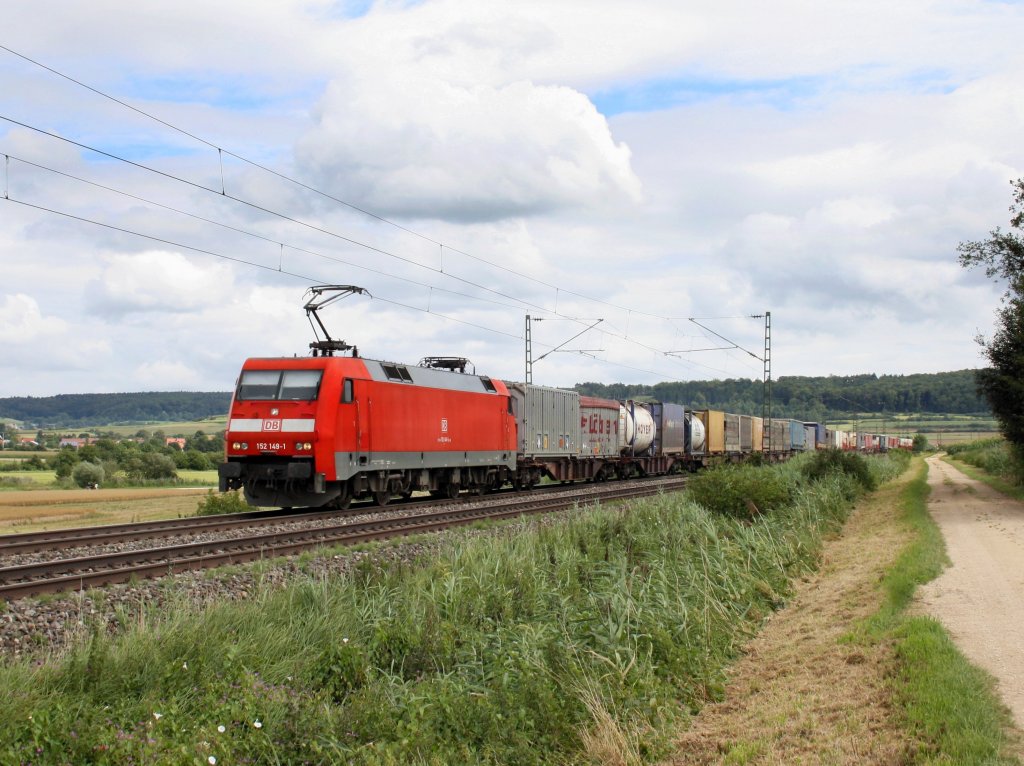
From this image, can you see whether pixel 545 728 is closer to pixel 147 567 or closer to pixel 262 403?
pixel 147 567

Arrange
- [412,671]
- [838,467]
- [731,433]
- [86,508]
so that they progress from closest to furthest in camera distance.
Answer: [412,671] < [838,467] < [86,508] < [731,433]

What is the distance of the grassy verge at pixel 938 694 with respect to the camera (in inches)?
261

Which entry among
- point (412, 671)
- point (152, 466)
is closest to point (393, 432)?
point (412, 671)

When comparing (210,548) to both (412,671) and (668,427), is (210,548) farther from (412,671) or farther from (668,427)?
(668,427)

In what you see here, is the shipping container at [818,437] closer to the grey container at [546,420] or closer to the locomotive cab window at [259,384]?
the grey container at [546,420]

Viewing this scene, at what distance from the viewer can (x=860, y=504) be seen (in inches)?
1225

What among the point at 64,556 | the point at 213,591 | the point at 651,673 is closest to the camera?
the point at 651,673

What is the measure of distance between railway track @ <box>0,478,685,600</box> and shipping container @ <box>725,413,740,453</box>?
3452cm

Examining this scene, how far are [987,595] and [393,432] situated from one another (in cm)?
1548

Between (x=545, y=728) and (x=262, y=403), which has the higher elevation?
(x=262, y=403)

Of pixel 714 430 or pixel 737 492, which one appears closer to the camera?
pixel 737 492

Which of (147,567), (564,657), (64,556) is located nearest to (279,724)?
(564,657)

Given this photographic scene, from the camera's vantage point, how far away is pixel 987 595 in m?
12.2

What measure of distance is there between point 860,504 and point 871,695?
79.8ft
